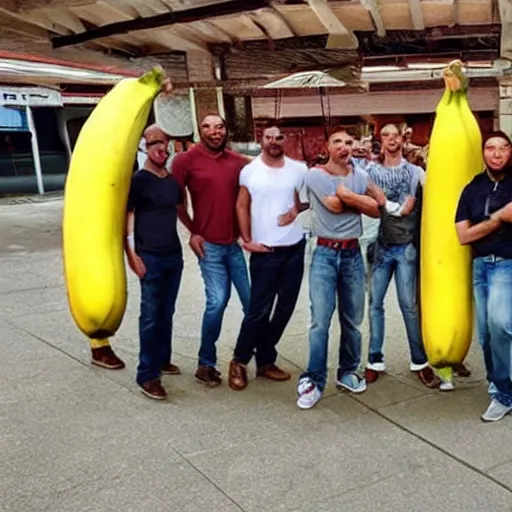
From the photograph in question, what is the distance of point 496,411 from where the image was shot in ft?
13.1

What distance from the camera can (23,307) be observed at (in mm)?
6762

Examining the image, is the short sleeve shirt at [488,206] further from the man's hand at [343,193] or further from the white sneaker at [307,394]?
the white sneaker at [307,394]

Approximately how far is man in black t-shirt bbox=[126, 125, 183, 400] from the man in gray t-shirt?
881mm

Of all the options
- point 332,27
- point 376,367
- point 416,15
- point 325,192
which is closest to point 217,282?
point 325,192

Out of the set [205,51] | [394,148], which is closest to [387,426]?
[394,148]

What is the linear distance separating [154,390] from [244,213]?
125 cm

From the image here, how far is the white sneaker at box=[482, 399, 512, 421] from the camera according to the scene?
13.1ft

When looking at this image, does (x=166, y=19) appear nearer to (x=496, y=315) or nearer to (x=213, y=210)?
(x=213, y=210)

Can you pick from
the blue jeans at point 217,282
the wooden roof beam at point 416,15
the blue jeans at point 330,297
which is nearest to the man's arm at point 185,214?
the blue jeans at point 217,282

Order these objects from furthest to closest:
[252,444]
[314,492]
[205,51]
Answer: [205,51], [252,444], [314,492]

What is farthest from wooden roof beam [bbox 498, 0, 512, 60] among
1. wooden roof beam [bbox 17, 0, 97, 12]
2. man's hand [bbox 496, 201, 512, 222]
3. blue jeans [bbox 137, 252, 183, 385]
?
blue jeans [bbox 137, 252, 183, 385]

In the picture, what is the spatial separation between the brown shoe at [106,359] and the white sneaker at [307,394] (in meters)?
1.43

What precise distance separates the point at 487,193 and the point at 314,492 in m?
1.82

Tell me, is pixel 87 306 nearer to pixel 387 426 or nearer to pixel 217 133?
pixel 217 133
